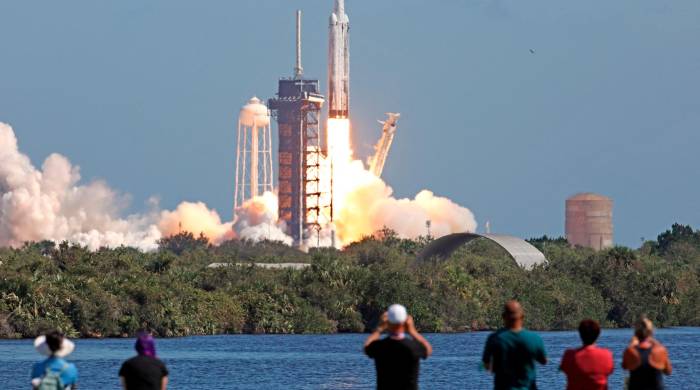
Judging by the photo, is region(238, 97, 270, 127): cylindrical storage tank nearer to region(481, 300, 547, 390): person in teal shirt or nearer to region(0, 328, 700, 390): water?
region(0, 328, 700, 390): water

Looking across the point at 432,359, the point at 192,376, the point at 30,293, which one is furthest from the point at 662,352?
the point at 30,293

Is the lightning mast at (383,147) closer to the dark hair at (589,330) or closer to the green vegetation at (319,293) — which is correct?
the green vegetation at (319,293)

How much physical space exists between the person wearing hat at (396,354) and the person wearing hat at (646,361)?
2.33m

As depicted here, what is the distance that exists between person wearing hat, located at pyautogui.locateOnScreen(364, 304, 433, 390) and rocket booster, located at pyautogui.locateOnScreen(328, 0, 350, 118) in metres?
137

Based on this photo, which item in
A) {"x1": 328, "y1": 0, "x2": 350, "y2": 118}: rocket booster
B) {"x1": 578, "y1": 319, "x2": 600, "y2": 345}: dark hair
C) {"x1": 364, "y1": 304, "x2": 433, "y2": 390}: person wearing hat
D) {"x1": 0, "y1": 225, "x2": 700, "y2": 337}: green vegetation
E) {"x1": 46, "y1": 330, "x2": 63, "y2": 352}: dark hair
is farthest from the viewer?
{"x1": 328, "y1": 0, "x2": 350, "y2": 118}: rocket booster

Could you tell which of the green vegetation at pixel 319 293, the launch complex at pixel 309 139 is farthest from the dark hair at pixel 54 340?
the launch complex at pixel 309 139

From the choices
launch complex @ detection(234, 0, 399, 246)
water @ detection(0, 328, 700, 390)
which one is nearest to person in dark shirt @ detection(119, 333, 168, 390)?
water @ detection(0, 328, 700, 390)

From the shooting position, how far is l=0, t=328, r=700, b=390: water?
198ft

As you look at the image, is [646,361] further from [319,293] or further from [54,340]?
[319,293]

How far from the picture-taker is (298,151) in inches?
7121

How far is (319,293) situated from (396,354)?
76244 mm

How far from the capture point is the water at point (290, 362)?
6022 centimetres

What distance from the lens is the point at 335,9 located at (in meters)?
162

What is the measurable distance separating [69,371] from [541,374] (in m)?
49.2
